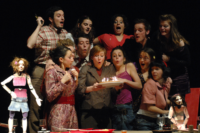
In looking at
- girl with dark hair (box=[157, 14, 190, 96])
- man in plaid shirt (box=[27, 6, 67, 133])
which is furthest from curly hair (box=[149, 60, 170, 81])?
man in plaid shirt (box=[27, 6, 67, 133])

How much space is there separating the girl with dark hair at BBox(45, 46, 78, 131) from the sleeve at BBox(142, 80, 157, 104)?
45.8 inches

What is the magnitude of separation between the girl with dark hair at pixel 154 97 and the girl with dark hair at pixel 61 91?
3.69 feet

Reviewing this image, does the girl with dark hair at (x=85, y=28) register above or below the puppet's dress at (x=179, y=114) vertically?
above

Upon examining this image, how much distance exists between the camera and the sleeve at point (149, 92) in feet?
14.3

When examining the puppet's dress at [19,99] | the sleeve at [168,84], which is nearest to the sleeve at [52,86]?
the puppet's dress at [19,99]

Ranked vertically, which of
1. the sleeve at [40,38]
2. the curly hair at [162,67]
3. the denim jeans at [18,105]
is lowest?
the denim jeans at [18,105]

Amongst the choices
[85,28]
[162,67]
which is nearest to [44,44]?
[85,28]

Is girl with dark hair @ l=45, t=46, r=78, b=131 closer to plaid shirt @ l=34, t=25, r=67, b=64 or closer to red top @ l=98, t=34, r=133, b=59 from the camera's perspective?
plaid shirt @ l=34, t=25, r=67, b=64

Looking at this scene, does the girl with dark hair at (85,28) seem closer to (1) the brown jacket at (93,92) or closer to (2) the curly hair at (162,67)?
(1) the brown jacket at (93,92)

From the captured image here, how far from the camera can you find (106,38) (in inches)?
198

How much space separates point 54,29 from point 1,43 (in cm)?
105

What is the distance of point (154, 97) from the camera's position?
442 cm

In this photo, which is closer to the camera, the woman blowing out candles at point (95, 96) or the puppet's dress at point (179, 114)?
the woman blowing out candles at point (95, 96)

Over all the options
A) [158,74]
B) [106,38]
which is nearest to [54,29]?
[106,38]
